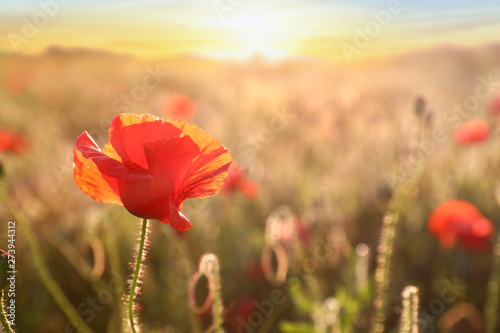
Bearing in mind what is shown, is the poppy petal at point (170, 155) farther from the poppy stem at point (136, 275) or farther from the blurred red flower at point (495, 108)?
the blurred red flower at point (495, 108)

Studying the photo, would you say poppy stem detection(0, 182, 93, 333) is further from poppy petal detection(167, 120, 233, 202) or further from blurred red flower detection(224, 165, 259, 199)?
blurred red flower detection(224, 165, 259, 199)

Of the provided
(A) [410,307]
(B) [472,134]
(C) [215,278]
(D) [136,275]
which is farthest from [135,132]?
(B) [472,134]

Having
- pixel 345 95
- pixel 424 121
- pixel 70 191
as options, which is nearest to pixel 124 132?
pixel 424 121

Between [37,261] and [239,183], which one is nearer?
[37,261]

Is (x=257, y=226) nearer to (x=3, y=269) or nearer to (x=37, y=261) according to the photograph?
(x=37, y=261)

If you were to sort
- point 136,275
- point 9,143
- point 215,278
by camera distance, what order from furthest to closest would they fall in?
point 9,143, point 215,278, point 136,275

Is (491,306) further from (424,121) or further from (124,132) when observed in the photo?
(124,132)

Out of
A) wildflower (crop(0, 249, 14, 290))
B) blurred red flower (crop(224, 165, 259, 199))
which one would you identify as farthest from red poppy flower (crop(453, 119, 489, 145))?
wildflower (crop(0, 249, 14, 290))
